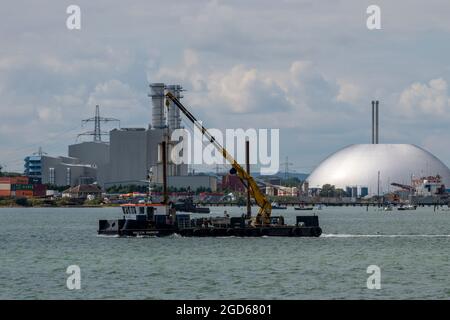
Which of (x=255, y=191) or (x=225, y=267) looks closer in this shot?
(x=225, y=267)

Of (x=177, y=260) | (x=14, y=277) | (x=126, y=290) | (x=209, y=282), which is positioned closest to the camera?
(x=126, y=290)

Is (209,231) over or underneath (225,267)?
over

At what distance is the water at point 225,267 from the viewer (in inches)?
2379

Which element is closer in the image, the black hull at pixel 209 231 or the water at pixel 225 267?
the water at pixel 225 267

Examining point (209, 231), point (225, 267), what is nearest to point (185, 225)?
point (209, 231)

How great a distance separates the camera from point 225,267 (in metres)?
75.6

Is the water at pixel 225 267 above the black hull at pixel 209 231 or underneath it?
underneath

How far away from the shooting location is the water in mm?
60438

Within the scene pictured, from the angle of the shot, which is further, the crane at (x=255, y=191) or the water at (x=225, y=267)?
the crane at (x=255, y=191)

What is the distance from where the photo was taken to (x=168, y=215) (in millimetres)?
108938

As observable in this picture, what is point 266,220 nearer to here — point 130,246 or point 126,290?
point 130,246

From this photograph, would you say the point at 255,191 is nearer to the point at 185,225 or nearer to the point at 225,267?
the point at 185,225

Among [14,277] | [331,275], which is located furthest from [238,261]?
[14,277]
